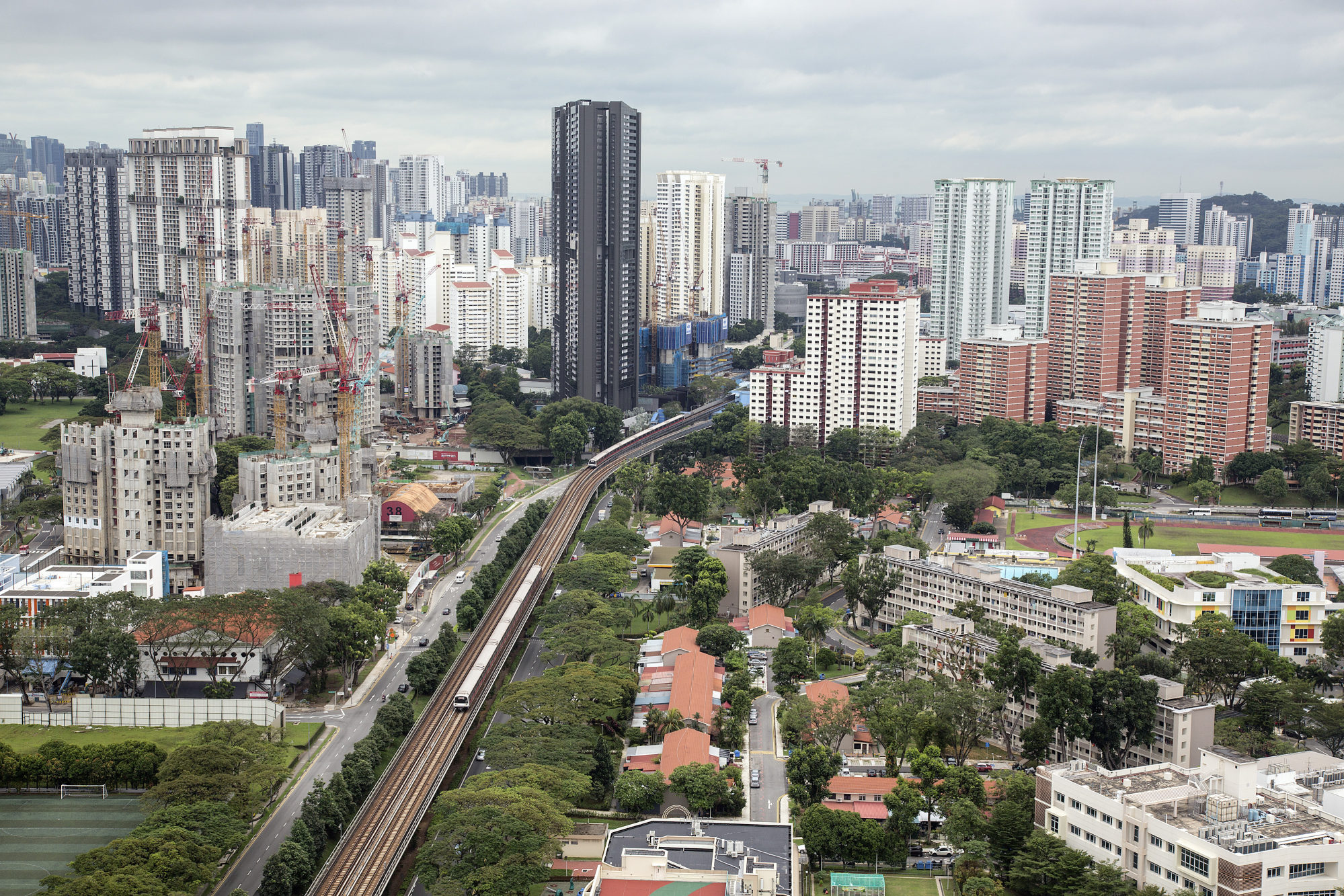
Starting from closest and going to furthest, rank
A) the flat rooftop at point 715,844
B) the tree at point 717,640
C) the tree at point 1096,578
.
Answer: the flat rooftop at point 715,844
the tree at point 717,640
the tree at point 1096,578

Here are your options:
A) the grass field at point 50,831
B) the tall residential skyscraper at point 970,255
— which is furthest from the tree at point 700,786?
the tall residential skyscraper at point 970,255

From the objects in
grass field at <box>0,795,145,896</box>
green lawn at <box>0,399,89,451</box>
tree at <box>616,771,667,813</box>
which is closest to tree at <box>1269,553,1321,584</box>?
tree at <box>616,771,667,813</box>

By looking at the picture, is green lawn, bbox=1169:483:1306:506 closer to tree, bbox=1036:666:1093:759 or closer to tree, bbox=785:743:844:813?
tree, bbox=1036:666:1093:759

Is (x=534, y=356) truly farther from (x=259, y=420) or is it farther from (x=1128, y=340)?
(x=1128, y=340)

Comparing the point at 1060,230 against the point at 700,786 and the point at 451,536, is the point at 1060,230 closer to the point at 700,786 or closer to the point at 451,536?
the point at 451,536

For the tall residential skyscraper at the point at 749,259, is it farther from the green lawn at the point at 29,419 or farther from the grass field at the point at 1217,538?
the grass field at the point at 1217,538

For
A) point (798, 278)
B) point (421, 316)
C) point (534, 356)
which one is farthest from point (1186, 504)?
point (798, 278)
